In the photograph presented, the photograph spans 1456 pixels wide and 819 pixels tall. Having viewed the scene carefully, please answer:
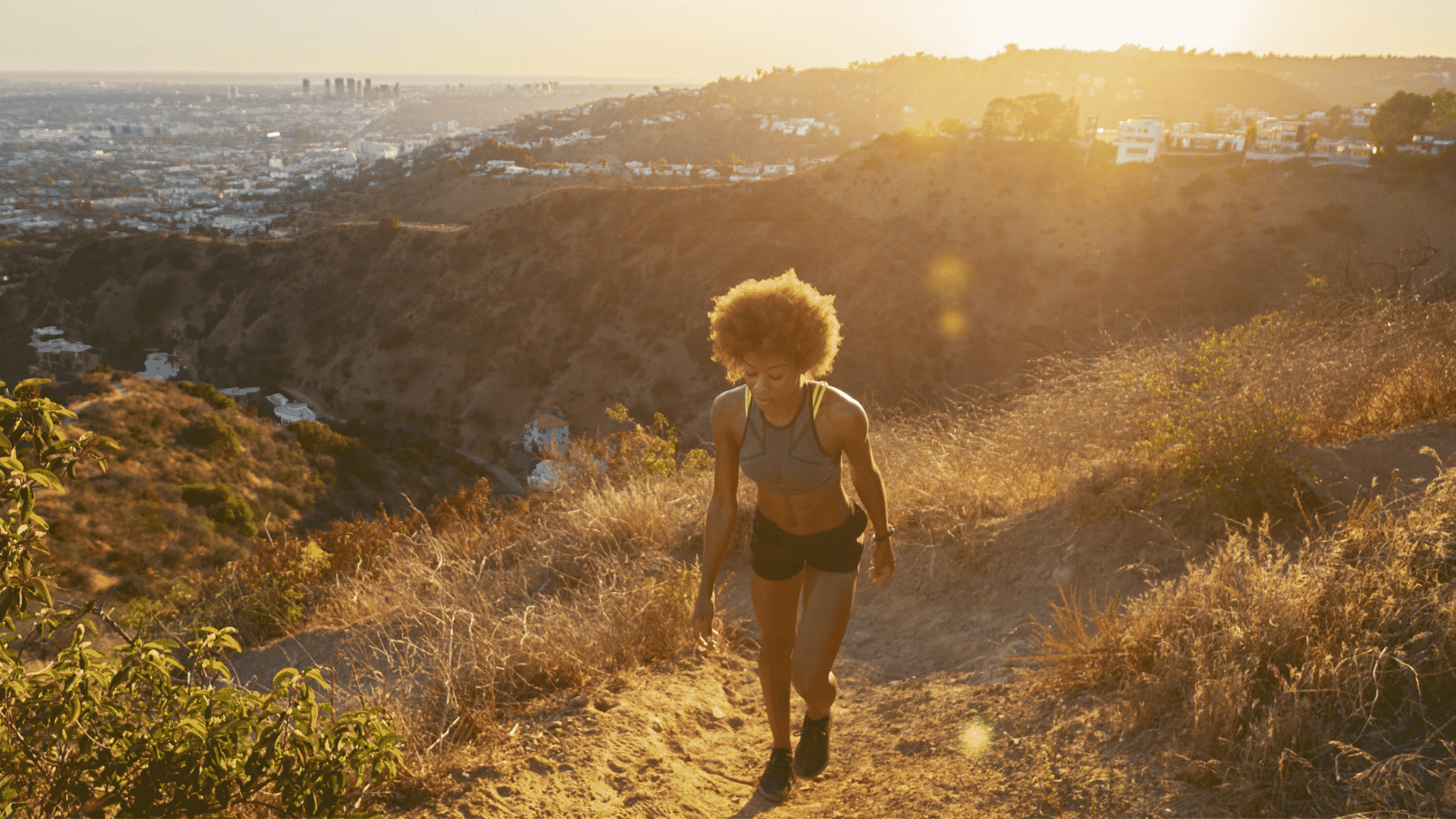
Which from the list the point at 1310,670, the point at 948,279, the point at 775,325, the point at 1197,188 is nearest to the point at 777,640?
the point at 775,325

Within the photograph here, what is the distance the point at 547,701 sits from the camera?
3.06 m

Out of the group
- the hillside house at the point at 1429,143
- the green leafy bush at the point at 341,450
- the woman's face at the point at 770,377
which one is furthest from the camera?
the hillside house at the point at 1429,143

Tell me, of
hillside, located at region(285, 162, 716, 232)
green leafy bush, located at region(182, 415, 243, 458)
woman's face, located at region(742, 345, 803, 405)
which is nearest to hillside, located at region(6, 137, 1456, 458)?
green leafy bush, located at region(182, 415, 243, 458)

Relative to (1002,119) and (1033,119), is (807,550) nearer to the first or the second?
(1033,119)

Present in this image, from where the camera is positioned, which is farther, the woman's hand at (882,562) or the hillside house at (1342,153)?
the hillside house at (1342,153)

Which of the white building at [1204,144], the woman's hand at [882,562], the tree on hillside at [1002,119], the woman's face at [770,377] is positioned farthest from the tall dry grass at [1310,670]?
the tree on hillside at [1002,119]

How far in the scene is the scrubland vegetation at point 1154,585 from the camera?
7.27ft

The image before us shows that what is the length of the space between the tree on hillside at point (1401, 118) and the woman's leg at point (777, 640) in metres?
57.3

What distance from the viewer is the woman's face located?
7.82 feet

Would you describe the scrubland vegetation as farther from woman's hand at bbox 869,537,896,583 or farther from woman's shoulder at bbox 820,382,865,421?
woman's shoulder at bbox 820,382,865,421

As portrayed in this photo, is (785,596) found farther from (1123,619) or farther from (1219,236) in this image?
(1219,236)

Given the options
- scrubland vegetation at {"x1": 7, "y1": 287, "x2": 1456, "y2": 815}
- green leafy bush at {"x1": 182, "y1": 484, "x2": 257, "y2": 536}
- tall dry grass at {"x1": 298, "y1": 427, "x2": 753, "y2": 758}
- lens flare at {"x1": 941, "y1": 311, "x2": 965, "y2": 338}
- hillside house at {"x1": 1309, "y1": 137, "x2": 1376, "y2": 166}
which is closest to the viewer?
scrubland vegetation at {"x1": 7, "y1": 287, "x2": 1456, "y2": 815}

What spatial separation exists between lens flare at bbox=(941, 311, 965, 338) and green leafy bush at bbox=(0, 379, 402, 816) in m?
36.3

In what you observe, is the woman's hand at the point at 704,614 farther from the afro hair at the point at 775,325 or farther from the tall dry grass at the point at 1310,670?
the tall dry grass at the point at 1310,670
